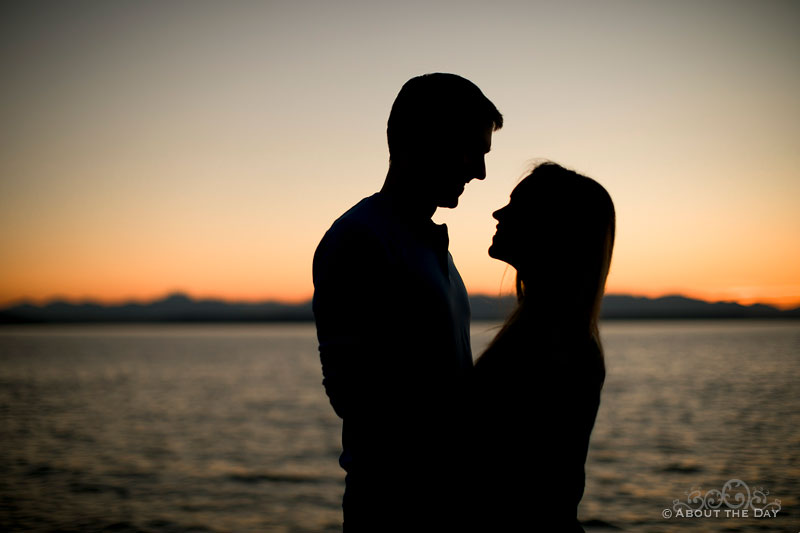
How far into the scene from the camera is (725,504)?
14031 mm

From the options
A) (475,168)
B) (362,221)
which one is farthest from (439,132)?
(362,221)

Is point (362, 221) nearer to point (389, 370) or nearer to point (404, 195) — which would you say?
point (404, 195)

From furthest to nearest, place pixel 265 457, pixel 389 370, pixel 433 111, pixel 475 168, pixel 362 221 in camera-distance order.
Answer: pixel 265 457 → pixel 475 168 → pixel 433 111 → pixel 362 221 → pixel 389 370

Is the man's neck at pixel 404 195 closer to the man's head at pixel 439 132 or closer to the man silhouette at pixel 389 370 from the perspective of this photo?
the man's head at pixel 439 132

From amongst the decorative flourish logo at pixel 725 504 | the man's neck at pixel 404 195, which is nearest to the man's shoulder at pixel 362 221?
the man's neck at pixel 404 195

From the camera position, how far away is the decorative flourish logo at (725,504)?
1346cm

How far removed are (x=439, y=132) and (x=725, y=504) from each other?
583 inches

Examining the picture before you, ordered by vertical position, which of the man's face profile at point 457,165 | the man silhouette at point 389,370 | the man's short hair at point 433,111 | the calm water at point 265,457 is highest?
the man's short hair at point 433,111

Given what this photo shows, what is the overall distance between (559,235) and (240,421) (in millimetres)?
28408

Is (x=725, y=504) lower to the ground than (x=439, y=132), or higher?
lower

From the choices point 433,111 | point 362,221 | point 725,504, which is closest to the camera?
point 362,221

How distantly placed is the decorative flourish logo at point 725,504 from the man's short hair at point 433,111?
1344 centimetres

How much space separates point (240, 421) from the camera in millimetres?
28828

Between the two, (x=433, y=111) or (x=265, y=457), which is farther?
(x=265, y=457)
